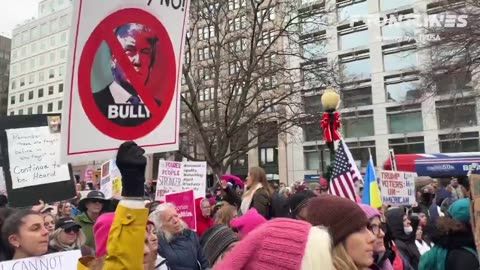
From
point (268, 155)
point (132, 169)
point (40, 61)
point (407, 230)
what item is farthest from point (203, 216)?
point (40, 61)

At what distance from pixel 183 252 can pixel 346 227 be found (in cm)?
261

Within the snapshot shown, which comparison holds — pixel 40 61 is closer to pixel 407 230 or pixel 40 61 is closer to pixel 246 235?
pixel 407 230

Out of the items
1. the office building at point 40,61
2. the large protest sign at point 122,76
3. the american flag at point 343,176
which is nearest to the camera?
the large protest sign at point 122,76

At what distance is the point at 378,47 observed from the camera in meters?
41.4

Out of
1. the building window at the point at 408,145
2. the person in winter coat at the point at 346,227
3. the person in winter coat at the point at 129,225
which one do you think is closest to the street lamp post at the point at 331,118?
the person in winter coat at the point at 346,227

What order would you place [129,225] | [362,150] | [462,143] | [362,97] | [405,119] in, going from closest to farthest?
[129,225]
[462,143]
[405,119]
[362,150]
[362,97]

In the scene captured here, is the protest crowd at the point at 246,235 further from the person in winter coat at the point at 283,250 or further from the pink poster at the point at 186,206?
the pink poster at the point at 186,206

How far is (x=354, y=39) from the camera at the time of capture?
43.3 metres

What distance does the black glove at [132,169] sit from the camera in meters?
2.12

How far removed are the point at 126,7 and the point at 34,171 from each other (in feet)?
9.94

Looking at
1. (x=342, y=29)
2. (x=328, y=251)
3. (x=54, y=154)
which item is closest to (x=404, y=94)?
(x=342, y=29)

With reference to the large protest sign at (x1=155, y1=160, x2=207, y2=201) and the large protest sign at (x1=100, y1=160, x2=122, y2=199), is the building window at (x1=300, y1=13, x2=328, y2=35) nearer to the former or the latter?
the large protest sign at (x1=155, y1=160, x2=207, y2=201)

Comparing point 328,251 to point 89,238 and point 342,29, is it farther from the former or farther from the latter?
point 342,29

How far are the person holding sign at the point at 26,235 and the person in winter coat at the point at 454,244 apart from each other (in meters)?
3.00
